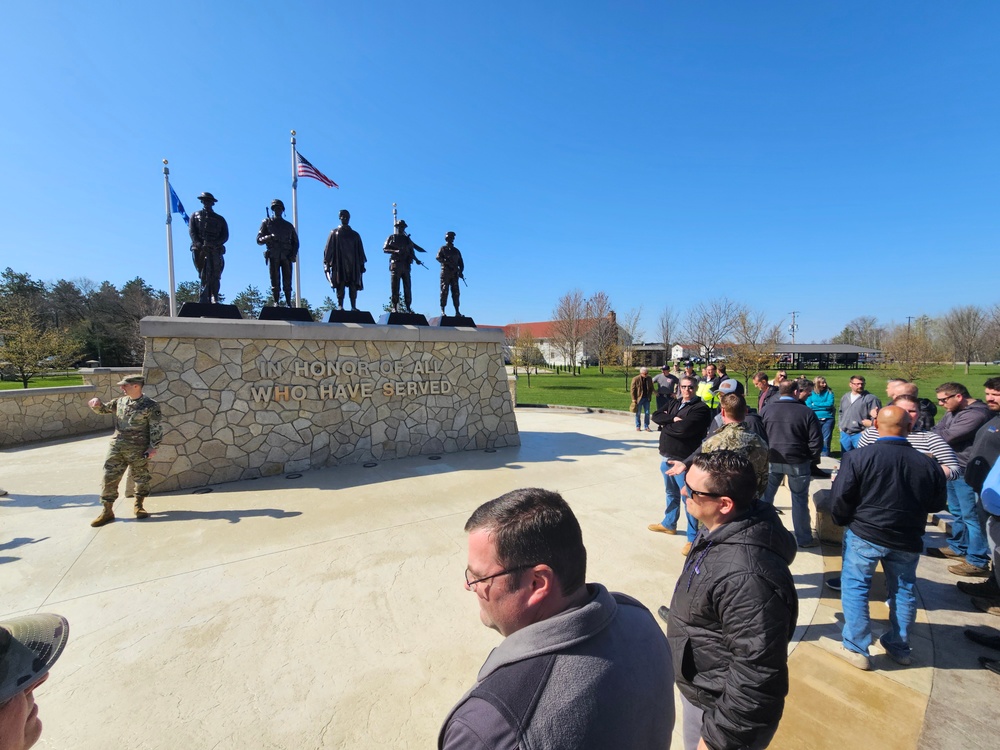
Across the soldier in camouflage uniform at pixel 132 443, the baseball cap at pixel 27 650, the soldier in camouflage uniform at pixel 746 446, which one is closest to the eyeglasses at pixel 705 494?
the soldier in camouflage uniform at pixel 746 446

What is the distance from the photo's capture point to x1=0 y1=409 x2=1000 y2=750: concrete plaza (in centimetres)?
229

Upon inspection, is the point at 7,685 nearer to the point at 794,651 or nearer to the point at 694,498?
the point at 694,498

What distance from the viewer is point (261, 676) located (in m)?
2.66

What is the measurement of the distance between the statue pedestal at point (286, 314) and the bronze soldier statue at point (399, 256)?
1.85m

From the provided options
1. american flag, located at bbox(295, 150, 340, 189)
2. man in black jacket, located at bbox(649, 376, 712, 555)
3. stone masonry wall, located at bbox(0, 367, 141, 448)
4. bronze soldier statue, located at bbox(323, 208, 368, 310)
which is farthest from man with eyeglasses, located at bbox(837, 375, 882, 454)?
stone masonry wall, located at bbox(0, 367, 141, 448)

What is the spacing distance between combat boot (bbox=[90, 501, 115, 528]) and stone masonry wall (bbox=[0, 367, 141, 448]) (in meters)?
7.21

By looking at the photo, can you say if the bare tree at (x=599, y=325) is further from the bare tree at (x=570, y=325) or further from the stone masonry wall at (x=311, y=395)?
the stone masonry wall at (x=311, y=395)

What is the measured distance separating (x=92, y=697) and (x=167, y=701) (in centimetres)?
47

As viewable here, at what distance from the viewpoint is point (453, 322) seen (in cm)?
924

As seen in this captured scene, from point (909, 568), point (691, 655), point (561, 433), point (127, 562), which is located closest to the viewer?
point (691, 655)

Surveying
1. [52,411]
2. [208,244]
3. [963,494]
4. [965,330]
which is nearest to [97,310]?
[52,411]

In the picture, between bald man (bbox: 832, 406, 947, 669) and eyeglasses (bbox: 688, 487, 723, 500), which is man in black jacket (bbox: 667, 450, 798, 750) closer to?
eyeglasses (bbox: 688, 487, 723, 500)

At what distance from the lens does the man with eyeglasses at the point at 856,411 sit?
634 centimetres

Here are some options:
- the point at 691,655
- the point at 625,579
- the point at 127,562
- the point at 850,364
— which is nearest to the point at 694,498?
the point at 691,655
